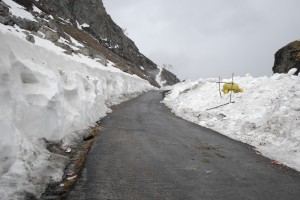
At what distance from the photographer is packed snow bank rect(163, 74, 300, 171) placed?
33.5 ft

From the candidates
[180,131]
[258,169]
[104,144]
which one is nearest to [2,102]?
[104,144]

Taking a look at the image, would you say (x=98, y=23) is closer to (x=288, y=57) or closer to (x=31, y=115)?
(x=288, y=57)

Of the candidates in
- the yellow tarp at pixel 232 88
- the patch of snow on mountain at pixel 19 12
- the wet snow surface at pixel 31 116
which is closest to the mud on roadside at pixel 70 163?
the wet snow surface at pixel 31 116

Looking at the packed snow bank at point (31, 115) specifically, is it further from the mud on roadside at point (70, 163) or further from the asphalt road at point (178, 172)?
the asphalt road at point (178, 172)

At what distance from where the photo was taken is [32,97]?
7.92 m

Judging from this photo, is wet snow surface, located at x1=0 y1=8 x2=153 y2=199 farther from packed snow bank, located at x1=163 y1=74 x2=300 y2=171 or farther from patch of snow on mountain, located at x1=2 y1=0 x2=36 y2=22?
patch of snow on mountain, located at x1=2 y1=0 x2=36 y2=22

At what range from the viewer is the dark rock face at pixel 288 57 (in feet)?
67.4

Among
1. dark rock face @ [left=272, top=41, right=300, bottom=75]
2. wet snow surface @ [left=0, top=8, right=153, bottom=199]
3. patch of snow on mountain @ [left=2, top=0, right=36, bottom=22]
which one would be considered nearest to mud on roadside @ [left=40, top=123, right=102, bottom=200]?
wet snow surface @ [left=0, top=8, right=153, bottom=199]

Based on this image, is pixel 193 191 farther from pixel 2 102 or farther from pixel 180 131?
pixel 180 131

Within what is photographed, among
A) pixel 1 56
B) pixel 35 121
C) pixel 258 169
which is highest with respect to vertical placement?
pixel 1 56

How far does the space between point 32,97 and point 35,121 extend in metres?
0.70

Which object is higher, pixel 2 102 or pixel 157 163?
pixel 2 102

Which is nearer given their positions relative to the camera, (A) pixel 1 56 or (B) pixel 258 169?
(A) pixel 1 56

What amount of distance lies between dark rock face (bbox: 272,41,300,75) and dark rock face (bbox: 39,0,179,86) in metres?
60.8
